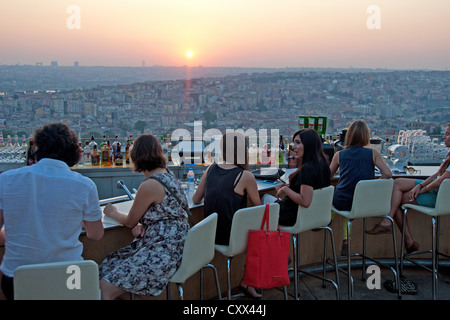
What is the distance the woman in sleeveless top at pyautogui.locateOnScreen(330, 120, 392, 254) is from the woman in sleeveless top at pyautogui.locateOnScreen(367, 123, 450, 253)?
23 centimetres

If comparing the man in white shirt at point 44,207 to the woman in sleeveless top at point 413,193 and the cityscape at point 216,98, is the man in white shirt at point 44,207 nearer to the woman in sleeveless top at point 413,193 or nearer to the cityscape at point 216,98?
the cityscape at point 216,98

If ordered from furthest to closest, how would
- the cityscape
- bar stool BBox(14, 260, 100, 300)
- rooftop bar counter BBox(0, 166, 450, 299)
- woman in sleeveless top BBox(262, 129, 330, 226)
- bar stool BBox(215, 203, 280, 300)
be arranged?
the cityscape < rooftop bar counter BBox(0, 166, 450, 299) < woman in sleeveless top BBox(262, 129, 330, 226) < bar stool BBox(215, 203, 280, 300) < bar stool BBox(14, 260, 100, 300)

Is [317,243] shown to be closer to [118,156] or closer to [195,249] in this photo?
[195,249]

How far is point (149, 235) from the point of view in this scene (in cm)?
222

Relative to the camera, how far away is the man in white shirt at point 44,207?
1.74 meters

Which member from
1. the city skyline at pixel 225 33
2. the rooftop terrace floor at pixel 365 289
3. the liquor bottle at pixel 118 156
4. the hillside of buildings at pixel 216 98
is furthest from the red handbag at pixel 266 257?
the city skyline at pixel 225 33

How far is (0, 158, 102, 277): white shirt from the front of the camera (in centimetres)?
174

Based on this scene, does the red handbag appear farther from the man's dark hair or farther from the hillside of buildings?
the hillside of buildings

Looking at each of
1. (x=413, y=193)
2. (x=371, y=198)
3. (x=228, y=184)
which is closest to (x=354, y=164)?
(x=371, y=198)

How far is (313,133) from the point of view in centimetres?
296

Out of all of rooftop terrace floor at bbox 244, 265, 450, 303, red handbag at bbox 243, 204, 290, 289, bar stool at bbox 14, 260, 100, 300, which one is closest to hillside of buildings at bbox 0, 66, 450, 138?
rooftop terrace floor at bbox 244, 265, 450, 303

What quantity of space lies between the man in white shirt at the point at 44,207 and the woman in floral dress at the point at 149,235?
329 mm

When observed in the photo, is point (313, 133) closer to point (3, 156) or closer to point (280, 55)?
point (3, 156)
